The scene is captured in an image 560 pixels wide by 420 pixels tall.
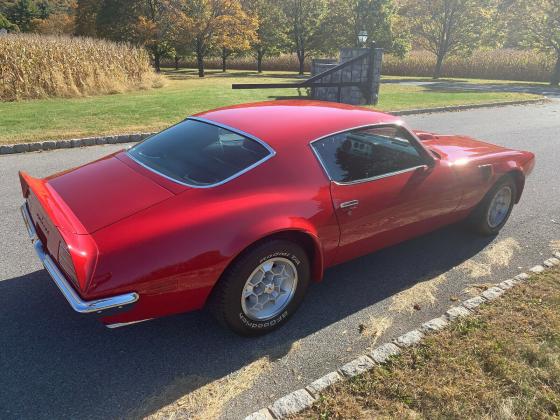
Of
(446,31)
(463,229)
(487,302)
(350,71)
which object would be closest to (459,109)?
(350,71)

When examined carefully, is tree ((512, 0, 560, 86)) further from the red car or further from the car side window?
the red car

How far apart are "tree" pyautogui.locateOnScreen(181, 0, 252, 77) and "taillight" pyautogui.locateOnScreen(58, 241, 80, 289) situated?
31.5m

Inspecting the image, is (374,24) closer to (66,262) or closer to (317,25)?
(317,25)

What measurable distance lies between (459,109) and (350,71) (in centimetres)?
404

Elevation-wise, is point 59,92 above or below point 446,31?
below

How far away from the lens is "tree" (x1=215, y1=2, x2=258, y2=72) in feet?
103

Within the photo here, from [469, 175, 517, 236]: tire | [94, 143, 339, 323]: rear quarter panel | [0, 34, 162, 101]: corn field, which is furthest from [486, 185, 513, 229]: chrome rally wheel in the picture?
[0, 34, 162, 101]: corn field

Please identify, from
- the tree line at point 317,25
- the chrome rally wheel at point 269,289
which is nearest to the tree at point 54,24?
the tree line at point 317,25

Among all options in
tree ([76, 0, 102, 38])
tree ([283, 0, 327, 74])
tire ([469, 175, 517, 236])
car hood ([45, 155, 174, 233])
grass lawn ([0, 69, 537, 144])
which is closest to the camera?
car hood ([45, 155, 174, 233])

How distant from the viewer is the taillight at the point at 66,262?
225 cm

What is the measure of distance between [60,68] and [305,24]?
94.2 feet

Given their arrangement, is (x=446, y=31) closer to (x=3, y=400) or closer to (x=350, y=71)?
(x=350, y=71)

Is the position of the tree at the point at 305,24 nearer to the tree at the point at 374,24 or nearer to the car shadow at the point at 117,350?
the tree at the point at 374,24

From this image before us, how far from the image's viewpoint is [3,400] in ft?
7.46
